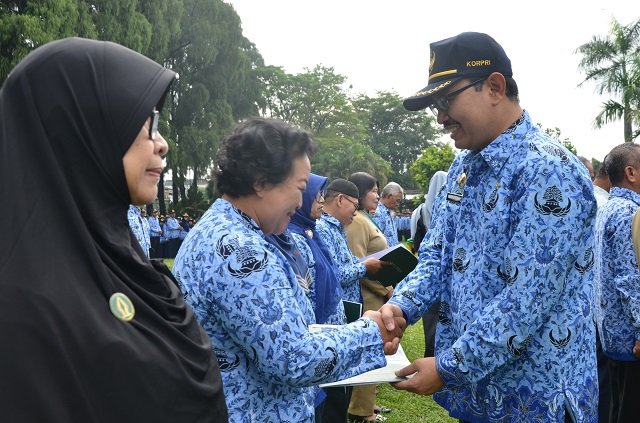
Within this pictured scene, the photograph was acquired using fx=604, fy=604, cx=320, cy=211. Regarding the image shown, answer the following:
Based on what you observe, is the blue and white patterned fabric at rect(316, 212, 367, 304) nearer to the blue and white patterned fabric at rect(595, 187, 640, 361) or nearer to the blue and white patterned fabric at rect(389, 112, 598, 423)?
the blue and white patterned fabric at rect(595, 187, 640, 361)

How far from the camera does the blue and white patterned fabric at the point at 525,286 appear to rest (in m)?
2.32

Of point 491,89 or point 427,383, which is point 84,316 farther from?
point 491,89

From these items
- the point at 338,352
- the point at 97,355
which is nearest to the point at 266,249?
the point at 338,352

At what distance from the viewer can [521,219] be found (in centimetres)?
236

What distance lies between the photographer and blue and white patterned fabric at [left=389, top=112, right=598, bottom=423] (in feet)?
7.61

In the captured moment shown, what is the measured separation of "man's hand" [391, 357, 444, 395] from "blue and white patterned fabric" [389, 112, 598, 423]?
5 centimetres

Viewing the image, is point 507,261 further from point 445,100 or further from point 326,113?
point 326,113

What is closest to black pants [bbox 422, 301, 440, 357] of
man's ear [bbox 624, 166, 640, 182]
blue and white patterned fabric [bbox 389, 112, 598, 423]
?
man's ear [bbox 624, 166, 640, 182]

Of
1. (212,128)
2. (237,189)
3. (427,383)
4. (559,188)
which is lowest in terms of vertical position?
(212,128)

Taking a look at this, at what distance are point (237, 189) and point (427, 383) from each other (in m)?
1.13

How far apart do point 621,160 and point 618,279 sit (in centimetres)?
100

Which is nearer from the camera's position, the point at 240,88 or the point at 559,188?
the point at 559,188

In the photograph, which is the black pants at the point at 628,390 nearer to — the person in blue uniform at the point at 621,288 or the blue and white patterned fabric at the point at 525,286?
the person in blue uniform at the point at 621,288

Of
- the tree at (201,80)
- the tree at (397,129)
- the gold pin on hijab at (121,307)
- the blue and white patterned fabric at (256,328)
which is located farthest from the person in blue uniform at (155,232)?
the tree at (397,129)
